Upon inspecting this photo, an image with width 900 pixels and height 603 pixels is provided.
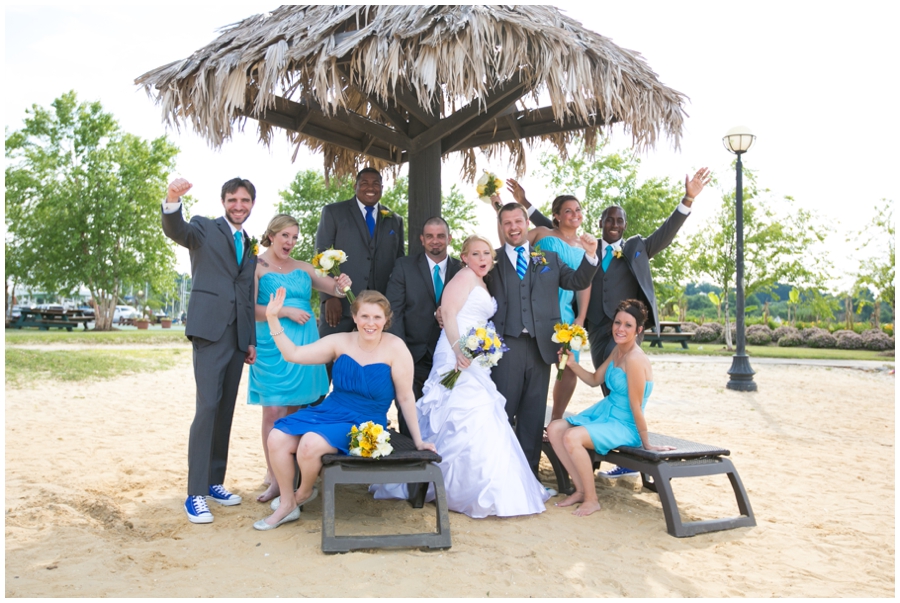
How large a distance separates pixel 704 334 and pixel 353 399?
2655cm

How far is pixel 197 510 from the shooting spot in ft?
14.4

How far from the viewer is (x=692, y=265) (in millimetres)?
25141

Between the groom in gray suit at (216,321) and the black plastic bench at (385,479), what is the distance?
104cm

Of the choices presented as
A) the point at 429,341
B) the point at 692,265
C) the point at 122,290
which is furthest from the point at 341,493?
the point at 122,290

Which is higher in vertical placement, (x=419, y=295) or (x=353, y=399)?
(x=419, y=295)

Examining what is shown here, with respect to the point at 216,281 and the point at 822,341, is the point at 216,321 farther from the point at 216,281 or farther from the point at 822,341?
the point at 822,341

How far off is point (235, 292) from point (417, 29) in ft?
7.24

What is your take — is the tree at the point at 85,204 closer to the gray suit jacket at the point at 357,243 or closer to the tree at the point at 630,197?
the tree at the point at 630,197

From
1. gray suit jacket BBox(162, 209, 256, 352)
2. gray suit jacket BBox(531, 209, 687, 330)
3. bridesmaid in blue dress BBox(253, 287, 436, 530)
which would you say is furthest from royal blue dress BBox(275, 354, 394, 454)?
gray suit jacket BBox(531, 209, 687, 330)

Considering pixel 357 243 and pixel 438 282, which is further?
pixel 357 243

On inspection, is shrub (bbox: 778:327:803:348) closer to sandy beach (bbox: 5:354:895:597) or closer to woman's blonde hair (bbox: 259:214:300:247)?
sandy beach (bbox: 5:354:895:597)

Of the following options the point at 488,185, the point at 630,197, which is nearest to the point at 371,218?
the point at 488,185

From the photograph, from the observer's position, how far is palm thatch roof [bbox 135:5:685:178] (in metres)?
4.62

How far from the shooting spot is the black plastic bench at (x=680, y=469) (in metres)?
4.25
